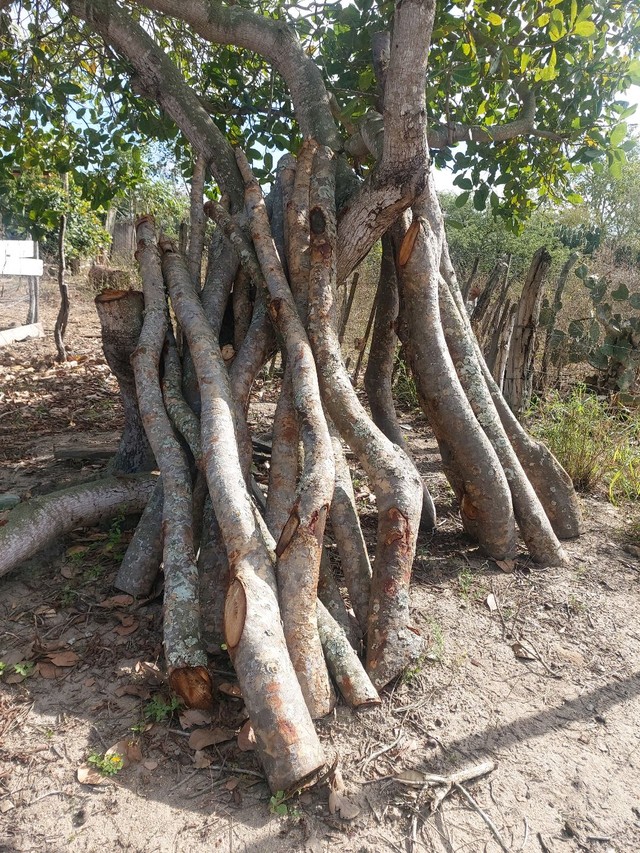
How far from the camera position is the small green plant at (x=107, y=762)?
1.88 metres

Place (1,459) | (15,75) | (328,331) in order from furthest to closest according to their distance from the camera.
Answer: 1. (15,75)
2. (1,459)
3. (328,331)

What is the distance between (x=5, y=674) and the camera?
227 centimetres

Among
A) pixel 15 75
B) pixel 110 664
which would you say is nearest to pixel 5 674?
pixel 110 664

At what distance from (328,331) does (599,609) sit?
200cm

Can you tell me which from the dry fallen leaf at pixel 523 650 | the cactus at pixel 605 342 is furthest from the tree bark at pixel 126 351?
the cactus at pixel 605 342

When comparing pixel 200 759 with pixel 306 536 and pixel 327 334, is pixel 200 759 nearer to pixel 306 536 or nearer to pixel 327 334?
pixel 306 536

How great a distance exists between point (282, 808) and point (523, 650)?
4.39ft

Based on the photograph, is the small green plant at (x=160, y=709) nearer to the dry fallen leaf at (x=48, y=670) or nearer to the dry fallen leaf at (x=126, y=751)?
the dry fallen leaf at (x=126, y=751)

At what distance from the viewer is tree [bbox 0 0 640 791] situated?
2152mm

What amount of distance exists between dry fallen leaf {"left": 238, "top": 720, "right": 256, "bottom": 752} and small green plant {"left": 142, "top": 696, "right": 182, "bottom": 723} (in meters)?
0.28

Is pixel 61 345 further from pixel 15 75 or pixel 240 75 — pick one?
pixel 240 75

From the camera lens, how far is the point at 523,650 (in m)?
2.59

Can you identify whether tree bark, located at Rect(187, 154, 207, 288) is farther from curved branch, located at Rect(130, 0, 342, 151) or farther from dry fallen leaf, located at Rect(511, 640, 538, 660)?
dry fallen leaf, located at Rect(511, 640, 538, 660)

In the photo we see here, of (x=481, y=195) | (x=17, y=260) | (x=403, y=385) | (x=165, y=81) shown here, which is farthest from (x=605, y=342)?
(x=17, y=260)
